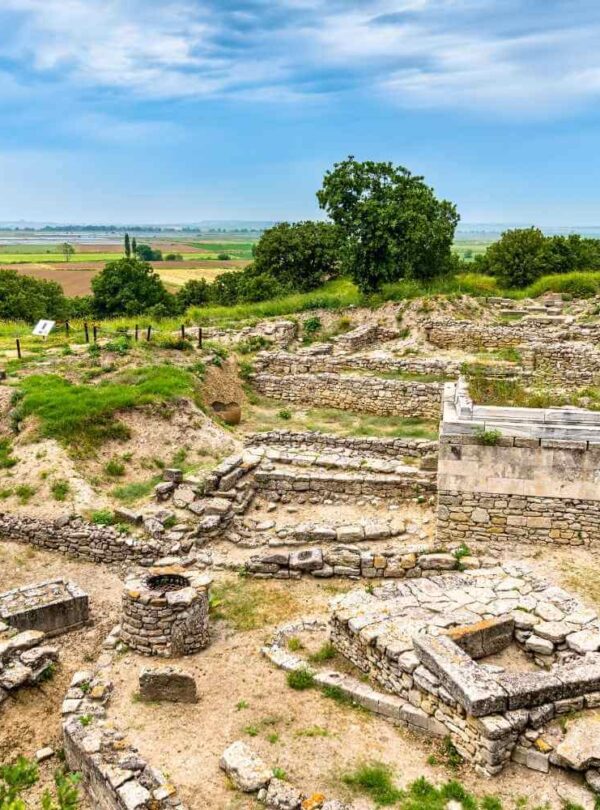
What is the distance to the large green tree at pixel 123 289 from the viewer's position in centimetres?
3781

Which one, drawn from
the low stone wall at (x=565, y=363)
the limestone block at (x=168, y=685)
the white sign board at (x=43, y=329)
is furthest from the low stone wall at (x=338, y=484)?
the white sign board at (x=43, y=329)

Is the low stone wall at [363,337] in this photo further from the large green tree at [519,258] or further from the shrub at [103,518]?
the shrub at [103,518]

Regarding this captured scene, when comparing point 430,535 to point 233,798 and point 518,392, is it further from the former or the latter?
point 233,798

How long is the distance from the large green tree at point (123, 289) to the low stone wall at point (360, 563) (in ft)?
93.0

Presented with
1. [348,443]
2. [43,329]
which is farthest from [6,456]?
[43,329]

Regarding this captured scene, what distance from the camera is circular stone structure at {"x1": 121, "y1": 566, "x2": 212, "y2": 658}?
9039 millimetres

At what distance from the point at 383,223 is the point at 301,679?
2324cm

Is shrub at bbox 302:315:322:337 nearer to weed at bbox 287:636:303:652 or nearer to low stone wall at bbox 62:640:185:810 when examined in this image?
weed at bbox 287:636:303:652

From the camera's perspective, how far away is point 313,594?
34.9 feet

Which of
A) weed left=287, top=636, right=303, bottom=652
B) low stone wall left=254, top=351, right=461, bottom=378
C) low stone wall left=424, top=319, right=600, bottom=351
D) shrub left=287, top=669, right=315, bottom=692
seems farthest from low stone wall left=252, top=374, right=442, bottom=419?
shrub left=287, top=669, right=315, bottom=692

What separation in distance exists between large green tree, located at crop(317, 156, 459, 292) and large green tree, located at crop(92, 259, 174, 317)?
1259 cm

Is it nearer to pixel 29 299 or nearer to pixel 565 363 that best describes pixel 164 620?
pixel 565 363

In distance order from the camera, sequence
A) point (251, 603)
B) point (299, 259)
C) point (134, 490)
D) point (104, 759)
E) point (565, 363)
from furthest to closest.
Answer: point (299, 259), point (565, 363), point (134, 490), point (251, 603), point (104, 759)

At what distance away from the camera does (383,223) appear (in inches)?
1118
